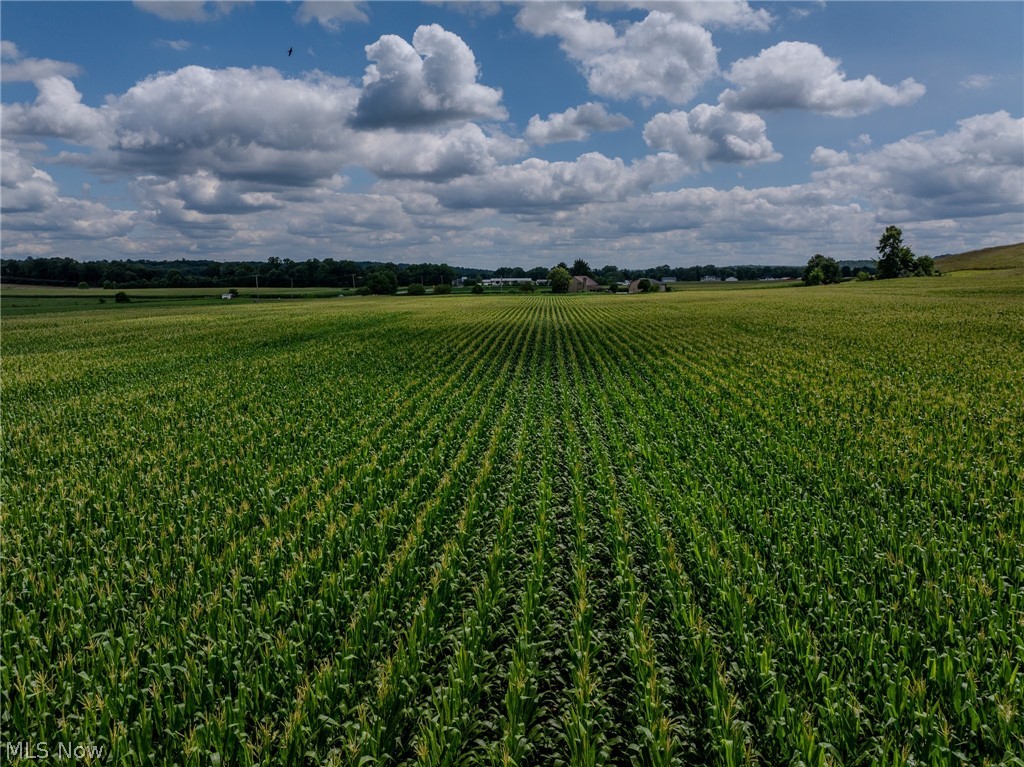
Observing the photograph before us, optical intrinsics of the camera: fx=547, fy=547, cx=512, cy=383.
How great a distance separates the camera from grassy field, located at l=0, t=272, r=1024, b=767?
16.0ft

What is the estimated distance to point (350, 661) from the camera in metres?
5.73

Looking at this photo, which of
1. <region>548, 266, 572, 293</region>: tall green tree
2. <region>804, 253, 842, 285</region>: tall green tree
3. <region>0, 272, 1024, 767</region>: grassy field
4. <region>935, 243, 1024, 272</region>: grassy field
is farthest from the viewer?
<region>548, 266, 572, 293</region>: tall green tree

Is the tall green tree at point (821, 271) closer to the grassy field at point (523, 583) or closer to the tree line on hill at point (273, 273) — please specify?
the tree line on hill at point (273, 273)

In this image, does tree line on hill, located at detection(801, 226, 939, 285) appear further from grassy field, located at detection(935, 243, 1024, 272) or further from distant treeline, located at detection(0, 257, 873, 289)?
distant treeline, located at detection(0, 257, 873, 289)

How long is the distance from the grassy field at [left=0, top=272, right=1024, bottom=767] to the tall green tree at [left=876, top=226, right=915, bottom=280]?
437ft

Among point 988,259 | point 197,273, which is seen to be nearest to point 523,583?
point 988,259

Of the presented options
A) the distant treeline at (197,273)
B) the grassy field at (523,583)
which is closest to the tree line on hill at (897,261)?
the distant treeline at (197,273)

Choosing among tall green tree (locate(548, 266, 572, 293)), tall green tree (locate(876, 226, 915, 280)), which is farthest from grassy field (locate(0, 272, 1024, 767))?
tall green tree (locate(548, 266, 572, 293))

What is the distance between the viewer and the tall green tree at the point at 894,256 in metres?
127

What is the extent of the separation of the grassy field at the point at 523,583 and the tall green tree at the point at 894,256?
133228 millimetres

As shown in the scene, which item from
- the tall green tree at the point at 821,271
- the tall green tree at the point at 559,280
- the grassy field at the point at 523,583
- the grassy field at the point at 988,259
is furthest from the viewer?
the tall green tree at the point at 559,280

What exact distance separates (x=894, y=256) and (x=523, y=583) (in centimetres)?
15262

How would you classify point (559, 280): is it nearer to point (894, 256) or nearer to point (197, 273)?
point (894, 256)

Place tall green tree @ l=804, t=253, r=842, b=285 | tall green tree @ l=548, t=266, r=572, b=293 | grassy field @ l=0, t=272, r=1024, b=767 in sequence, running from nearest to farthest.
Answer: grassy field @ l=0, t=272, r=1024, b=767, tall green tree @ l=804, t=253, r=842, b=285, tall green tree @ l=548, t=266, r=572, b=293
